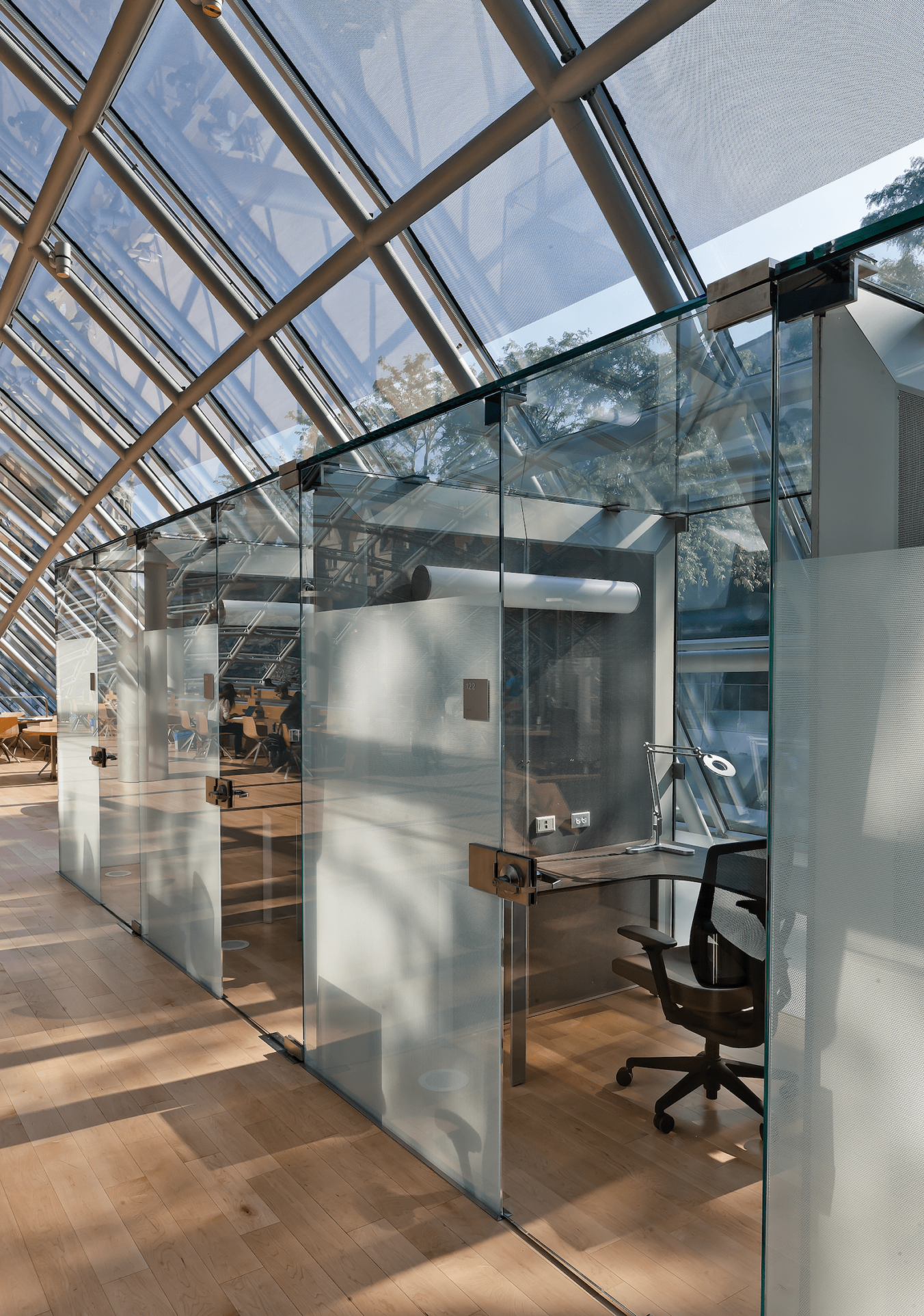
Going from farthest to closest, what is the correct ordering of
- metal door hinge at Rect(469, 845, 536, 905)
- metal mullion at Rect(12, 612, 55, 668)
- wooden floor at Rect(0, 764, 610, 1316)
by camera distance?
metal mullion at Rect(12, 612, 55, 668)
metal door hinge at Rect(469, 845, 536, 905)
wooden floor at Rect(0, 764, 610, 1316)

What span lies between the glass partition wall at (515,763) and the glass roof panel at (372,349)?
2.25 m

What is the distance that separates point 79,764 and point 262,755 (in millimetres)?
3435

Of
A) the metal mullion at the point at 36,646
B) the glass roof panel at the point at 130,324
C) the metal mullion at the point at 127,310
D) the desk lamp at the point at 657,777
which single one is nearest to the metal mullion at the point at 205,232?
the metal mullion at the point at 127,310

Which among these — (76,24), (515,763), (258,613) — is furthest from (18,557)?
(515,763)

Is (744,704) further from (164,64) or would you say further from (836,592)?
(164,64)

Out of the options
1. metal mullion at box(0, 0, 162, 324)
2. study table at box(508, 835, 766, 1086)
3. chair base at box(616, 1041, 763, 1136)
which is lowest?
chair base at box(616, 1041, 763, 1136)

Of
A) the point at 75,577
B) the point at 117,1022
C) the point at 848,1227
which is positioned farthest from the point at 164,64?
the point at 848,1227

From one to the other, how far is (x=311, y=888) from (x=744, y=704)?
2337 mm

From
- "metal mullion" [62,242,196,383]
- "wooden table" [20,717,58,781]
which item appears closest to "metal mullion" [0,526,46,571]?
"wooden table" [20,717,58,781]

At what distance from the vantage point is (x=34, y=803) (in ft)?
36.2

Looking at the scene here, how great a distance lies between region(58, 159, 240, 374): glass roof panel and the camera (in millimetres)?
7480

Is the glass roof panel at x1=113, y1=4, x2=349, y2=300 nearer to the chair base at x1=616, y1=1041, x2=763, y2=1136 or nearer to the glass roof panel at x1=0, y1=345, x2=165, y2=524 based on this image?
the chair base at x1=616, y1=1041, x2=763, y2=1136

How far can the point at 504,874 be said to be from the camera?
2586mm

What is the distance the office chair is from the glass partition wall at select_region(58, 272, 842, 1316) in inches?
0.9
